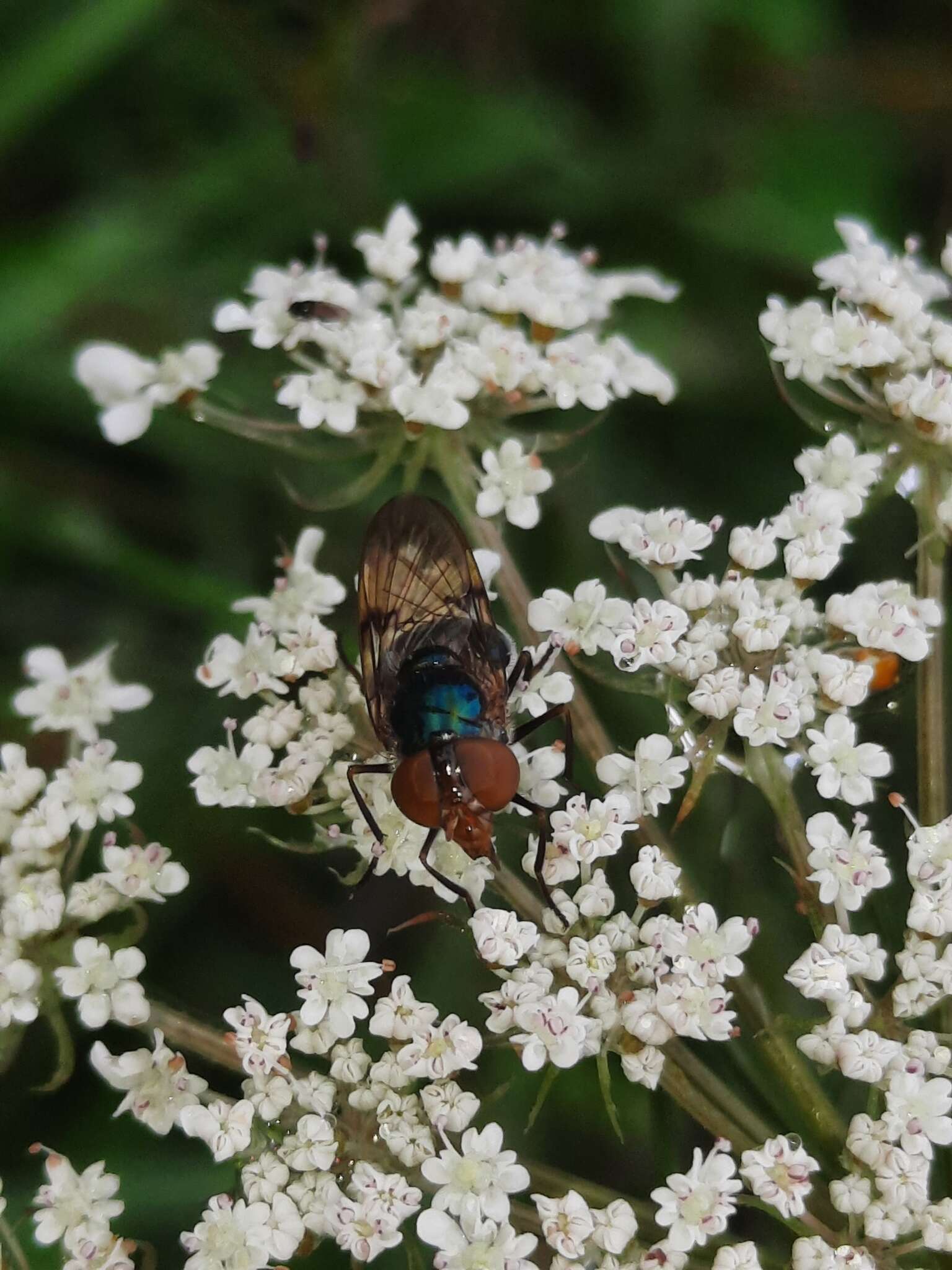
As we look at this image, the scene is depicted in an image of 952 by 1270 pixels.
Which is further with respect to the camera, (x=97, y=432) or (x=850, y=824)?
(x=97, y=432)

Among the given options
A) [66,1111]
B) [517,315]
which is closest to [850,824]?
[517,315]

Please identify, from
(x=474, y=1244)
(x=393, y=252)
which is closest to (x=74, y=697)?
(x=393, y=252)

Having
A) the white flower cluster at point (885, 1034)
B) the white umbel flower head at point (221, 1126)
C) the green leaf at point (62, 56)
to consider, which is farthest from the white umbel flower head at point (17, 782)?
the green leaf at point (62, 56)

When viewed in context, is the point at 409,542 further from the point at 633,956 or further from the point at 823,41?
the point at 823,41

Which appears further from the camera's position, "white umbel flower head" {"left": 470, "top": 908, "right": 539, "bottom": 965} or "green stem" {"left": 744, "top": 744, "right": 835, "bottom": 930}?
"green stem" {"left": 744, "top": 744, "right": 835, "bottom": 930}

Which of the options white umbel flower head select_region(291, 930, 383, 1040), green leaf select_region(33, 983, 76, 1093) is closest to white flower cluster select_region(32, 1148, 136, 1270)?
green leaf select_region(33, 983, 76, 1093)

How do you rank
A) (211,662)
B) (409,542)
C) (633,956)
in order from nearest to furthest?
(633,956)
(409,542)
(211,662)

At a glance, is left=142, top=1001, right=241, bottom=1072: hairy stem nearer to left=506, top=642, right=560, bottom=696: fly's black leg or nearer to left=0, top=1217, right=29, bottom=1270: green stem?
left=0, top=1217, right=29, bottom=1270: green stem
